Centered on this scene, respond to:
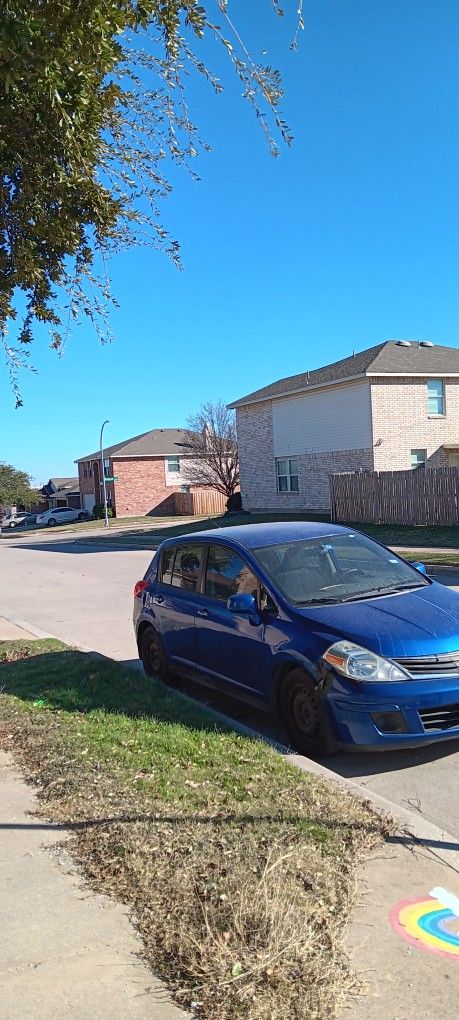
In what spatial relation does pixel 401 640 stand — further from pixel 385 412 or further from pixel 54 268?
pixel 385 412

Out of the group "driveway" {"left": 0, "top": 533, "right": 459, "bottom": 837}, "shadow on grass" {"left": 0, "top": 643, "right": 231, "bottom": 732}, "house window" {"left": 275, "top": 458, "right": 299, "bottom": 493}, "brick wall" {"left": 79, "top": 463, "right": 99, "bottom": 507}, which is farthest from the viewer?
"brick wall" {"left": 79, "top": 463, "right": 99, "bottom": 507}

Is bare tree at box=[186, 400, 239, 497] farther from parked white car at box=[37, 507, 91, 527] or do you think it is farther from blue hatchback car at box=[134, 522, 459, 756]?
blue hatchback car at box=[134, 522, 459, 756]

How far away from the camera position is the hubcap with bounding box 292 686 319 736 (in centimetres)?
490

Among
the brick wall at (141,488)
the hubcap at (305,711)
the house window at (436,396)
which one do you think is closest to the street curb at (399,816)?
the hubcap at (305,711)

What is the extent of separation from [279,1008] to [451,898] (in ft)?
3.57

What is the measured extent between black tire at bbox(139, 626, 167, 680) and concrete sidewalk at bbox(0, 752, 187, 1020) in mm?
3282

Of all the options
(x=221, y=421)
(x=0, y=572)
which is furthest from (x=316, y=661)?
(x=221, y=421)

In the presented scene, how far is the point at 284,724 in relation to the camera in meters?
Answer: 5.24

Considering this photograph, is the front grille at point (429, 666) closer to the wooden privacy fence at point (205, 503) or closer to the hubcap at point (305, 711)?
the hubcap at point (305, 711)

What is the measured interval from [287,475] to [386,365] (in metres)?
7.43

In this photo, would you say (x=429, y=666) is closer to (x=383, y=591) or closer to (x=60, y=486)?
(x=383, y=591)

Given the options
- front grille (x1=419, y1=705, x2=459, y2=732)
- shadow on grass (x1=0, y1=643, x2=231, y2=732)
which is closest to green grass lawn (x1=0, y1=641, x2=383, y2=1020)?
shadow on grass (x1=0, y1=643, x2=231, y2=732)

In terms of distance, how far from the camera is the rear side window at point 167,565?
7221 millimetres

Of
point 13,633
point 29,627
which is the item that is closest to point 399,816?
point 13,633
